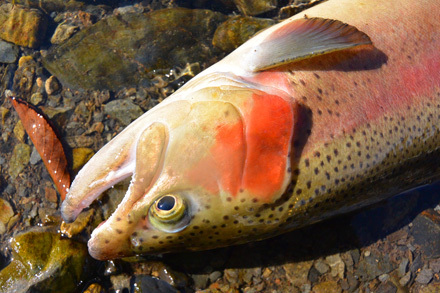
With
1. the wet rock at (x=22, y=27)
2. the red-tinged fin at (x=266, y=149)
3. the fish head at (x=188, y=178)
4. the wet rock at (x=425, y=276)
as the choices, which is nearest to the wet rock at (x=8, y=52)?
the wet rock at (x=22, y=27)

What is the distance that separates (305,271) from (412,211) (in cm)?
142

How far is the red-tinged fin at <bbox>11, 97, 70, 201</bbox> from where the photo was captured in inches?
165

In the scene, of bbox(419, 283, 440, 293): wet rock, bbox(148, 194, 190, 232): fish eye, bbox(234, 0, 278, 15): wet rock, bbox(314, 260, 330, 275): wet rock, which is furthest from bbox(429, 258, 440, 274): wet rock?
bbox(234, 0, 278, 15): wet rock

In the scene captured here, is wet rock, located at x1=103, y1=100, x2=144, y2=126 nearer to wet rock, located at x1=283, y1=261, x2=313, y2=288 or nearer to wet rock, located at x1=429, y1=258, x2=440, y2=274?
wet rock, located at x1=283, y1=261, x2=313, y2=288

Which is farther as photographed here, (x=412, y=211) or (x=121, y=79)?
(x=121, y=79)

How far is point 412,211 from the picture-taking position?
4.33m

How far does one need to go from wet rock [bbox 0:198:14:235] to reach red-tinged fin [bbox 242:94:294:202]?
294 centimetres

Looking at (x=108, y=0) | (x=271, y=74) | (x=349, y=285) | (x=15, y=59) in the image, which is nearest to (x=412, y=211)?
(x=349, y=285)

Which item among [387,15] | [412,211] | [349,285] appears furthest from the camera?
[412,211]

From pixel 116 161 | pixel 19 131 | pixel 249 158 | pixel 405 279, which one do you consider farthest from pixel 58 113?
pixel 405 279

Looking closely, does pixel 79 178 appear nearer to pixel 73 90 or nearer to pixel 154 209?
pixel 154 209

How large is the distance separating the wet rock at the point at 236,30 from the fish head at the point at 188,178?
2.05 m

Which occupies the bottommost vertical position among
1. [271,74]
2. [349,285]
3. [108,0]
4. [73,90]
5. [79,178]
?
[349,285]

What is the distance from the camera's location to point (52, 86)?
4.73m
